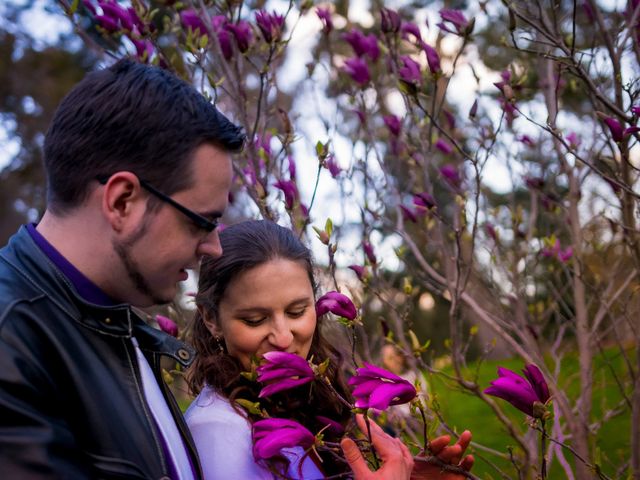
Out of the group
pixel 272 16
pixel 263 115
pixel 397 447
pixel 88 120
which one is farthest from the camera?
pixel 263 115

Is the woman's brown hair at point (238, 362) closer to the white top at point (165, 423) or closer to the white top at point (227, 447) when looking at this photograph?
the white top at point (227, 447)

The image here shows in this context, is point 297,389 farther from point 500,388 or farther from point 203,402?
point 500,388

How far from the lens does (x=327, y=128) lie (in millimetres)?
3258

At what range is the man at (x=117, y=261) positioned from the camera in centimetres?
123

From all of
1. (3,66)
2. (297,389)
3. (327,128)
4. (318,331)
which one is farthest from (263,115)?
(3,66)

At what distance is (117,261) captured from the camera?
1375 mm

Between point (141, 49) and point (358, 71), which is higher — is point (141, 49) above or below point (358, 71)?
below

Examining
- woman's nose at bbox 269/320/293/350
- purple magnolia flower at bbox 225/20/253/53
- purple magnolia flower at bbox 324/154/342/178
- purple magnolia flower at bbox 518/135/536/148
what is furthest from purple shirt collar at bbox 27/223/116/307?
purple magnolia flower at bbox 518/135/536/148

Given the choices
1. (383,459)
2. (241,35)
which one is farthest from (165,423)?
(241,35)

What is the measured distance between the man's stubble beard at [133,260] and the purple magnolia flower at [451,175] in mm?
2061

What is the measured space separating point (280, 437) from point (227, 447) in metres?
0.26

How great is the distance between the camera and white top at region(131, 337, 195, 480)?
1372mm

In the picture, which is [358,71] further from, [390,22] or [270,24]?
[270,24]

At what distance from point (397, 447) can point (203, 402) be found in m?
0.55
